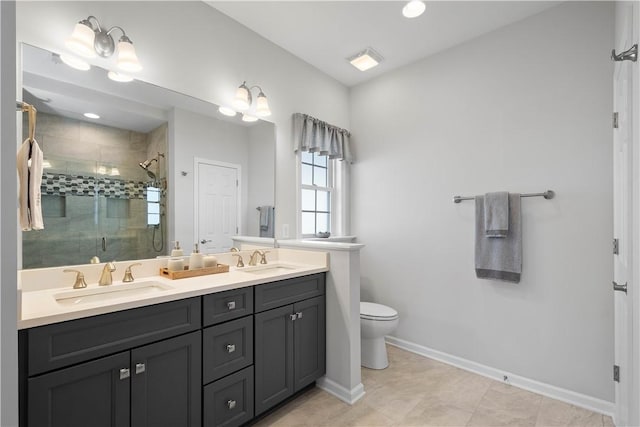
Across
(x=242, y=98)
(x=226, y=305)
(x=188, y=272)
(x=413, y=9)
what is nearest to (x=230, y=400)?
(x=226, y=305)

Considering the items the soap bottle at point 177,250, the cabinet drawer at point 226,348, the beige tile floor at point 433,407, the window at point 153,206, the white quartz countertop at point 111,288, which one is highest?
the window at point 153,206

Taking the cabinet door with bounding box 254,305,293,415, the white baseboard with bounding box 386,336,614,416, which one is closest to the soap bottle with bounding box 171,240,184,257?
the cabinet door with bounding box 254,305,293,415

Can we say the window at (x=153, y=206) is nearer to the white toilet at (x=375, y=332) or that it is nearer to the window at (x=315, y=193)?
the window at (x=315, y=193)

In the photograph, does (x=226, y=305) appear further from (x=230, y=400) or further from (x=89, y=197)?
(x=89, y=197)

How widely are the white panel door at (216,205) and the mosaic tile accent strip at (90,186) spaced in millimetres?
391

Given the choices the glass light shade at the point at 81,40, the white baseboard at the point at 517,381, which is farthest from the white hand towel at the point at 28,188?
the white baseboard at the point at 517,381

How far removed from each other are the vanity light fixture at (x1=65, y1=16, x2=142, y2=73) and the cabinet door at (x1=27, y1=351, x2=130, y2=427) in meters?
1.54

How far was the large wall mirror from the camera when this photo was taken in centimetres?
145

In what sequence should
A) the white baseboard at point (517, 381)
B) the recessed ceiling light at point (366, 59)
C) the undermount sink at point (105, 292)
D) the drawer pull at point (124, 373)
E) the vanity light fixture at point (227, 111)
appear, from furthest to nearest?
1. the recessed ceiling light at point (366, 59)
2. the vanity light fixture at point (227, 111)
3. the white baseboard at point (517, 381)
4. the undermount sink at point (105, 292)
5. the drawer pull at point (124, 373)

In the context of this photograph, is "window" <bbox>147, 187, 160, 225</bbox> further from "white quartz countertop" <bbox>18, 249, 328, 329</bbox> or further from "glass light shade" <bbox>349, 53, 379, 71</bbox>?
"glass light shade" <bbox>349, 53, 379, 71</bbox>

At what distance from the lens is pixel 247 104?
7.50 ft

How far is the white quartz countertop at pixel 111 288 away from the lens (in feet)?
3.54

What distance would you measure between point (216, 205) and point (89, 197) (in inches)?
29.8

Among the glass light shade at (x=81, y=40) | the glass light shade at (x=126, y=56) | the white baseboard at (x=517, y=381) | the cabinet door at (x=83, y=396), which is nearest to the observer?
the cabinet door at (x=83, y=396)
